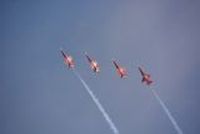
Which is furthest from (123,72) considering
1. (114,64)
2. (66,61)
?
(66,61)

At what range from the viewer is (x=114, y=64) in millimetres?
59562

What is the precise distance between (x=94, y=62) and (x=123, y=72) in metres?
5.11

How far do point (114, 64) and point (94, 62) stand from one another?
347 cm

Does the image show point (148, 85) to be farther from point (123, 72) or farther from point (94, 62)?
point (94, 62)

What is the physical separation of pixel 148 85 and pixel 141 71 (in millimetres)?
4780

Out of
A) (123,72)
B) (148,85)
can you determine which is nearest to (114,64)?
(123,72)

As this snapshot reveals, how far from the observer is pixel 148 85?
2438 inches

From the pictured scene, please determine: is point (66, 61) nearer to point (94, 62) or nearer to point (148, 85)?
point (94, 62)

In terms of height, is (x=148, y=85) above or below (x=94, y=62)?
below

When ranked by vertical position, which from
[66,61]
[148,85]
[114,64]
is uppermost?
[66,61]

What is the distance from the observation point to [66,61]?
61.4 metres

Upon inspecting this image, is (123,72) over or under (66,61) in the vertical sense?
under

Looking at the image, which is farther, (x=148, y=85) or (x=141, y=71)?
(x=148, y=85)

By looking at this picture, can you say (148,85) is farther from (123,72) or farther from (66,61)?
(66,61)
